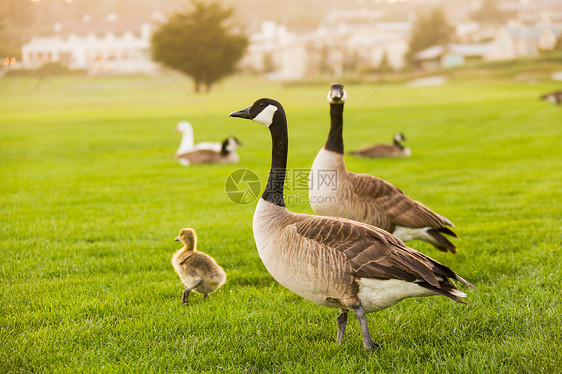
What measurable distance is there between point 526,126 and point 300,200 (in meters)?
16.3

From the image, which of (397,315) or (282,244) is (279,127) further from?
(397,315)

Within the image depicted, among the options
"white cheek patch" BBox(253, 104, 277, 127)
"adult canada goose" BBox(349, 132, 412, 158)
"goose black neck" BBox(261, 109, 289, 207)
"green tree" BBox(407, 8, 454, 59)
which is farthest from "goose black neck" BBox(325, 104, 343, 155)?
"green tree" BBox(407, 8, 454, 59)

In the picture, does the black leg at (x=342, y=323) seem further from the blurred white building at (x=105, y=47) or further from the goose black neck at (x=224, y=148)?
the blurred white building at (x=105, y=47)

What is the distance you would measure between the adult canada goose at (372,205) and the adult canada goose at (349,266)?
1.83 metres

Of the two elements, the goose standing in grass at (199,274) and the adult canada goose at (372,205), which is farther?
the adult canada goose at (372,205)

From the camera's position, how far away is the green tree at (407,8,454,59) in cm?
7012

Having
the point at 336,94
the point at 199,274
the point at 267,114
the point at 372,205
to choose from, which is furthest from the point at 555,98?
the point at 199,274

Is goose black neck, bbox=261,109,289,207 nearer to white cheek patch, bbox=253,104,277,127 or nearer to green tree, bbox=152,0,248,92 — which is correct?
white cheek patch, bbox=253,104,277,127

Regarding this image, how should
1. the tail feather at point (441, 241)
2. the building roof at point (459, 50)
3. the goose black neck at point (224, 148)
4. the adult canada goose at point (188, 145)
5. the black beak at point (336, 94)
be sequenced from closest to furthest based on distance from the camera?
the tail feather at point (441, 241)
the black beak at point (336, 94)
the goose black neck at point (224, 148)
the adult canada goose at point (188, 145)
the building roof at point (459, 50)

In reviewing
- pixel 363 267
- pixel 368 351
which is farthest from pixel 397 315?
pixel 363 267

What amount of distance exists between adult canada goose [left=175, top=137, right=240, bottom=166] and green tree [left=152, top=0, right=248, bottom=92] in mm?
46392

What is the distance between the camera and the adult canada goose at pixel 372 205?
238 inches

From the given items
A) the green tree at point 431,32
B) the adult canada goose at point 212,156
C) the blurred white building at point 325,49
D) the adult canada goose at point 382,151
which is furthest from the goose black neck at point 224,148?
the green tree at point 431,32

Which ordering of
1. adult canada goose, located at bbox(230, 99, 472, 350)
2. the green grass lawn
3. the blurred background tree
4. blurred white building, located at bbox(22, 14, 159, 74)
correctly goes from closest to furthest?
adult canada goose, located at bbox(230, 99, 472, 350)
the green grass lawn
blurred white building, located at bbox(22, 14, 159, 74)
the blurred background tree
